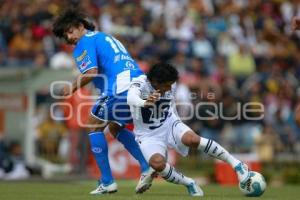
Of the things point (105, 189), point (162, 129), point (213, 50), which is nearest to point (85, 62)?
point (162, 129)

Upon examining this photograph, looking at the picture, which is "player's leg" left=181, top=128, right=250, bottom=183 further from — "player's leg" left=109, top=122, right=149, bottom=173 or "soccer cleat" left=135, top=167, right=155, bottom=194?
"player's leg" left=109, top=122, right=149, bottom=173

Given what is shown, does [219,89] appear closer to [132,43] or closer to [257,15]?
[132,43]

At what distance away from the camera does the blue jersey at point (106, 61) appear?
40.2ft

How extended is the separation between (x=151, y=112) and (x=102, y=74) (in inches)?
46.8

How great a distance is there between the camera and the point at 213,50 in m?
25.7

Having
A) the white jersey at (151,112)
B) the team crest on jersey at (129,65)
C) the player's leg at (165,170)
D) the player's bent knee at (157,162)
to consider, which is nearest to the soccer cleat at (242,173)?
the player's leg at (165,170)

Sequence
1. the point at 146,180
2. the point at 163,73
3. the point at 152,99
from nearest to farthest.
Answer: the point at 152,99 → the point at 163,73 → the point at 146,180

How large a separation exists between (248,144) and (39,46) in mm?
5655

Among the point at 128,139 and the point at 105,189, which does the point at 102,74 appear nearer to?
the point at 128,139

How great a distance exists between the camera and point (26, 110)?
2203 cm

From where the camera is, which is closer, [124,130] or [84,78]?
[84,78]

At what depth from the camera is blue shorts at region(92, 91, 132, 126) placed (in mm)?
12352

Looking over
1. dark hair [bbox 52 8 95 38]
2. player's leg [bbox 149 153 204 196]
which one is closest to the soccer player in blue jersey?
dark hair [bbox 52 8 95 38]

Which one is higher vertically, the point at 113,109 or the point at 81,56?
the point at 81,56
